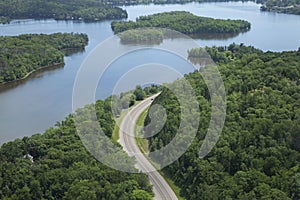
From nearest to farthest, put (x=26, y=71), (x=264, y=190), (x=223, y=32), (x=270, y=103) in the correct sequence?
(x=264, y=190), (x=270, y=103), (x=26, y=71), (x=223, y=32)

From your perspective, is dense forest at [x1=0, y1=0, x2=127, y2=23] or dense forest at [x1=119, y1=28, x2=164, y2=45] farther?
dense forest at [x1=0, y1=0, x2=127, y2=23]

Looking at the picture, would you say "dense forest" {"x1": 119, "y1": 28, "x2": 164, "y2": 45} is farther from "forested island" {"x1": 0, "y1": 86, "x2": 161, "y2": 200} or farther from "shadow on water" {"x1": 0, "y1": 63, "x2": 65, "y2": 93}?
"forested island" {"x1": 0, "y1": 86, "x2": 161, "y2": 200}

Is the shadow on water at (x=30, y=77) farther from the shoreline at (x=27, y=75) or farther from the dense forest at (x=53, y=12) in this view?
the dense forest at (x=53, y=12)

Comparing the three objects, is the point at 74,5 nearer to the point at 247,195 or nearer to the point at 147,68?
the point at 147,68

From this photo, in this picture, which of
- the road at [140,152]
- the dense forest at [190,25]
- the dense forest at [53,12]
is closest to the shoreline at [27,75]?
the dense forest at [190,25]

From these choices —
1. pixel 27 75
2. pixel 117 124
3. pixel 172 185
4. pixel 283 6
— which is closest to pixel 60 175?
pixel 172 185

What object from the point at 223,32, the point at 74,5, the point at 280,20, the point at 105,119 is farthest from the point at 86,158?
the point at 74,5

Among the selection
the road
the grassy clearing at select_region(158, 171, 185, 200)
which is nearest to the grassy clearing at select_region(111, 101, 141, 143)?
the road
